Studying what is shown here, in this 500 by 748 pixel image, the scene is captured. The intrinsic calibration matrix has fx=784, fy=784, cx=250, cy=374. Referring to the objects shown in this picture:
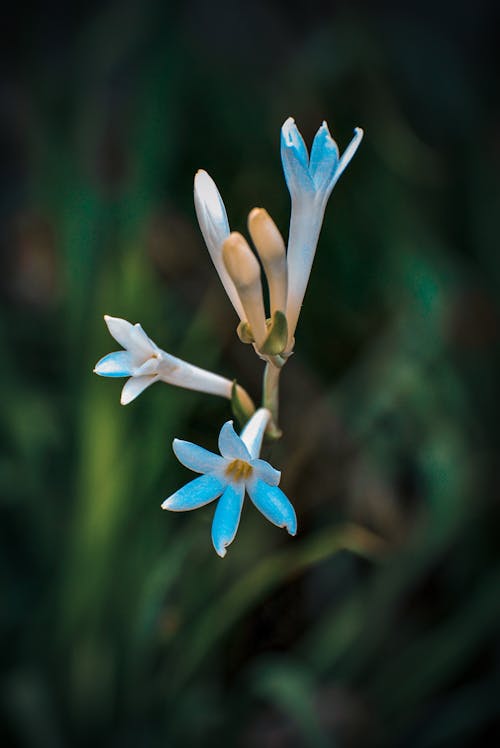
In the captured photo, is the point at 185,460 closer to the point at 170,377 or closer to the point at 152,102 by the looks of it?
A: the point at 170,377

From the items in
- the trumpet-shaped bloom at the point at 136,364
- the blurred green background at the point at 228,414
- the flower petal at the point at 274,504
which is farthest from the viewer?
the blurred green background at the point at 228,414

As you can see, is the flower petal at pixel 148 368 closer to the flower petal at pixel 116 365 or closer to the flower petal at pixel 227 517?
the flower petal at pixel 116 365

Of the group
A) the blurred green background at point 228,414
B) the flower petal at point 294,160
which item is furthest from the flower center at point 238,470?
the blurred green background at point 228,414

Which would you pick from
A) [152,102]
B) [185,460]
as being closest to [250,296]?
[185,460]

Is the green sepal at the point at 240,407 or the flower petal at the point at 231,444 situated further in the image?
the green sepal at the point at 240,407

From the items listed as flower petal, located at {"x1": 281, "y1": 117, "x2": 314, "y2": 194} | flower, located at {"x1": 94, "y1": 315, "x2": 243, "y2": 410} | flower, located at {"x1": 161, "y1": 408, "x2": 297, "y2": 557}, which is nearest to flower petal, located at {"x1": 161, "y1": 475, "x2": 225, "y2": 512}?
flower, located at {"x1": 161, "y1": 408, "x2": 297, "y2": 557}

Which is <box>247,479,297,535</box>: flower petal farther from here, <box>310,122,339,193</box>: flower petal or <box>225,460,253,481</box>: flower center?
<box>310,122,339,193</box>: flower petal
